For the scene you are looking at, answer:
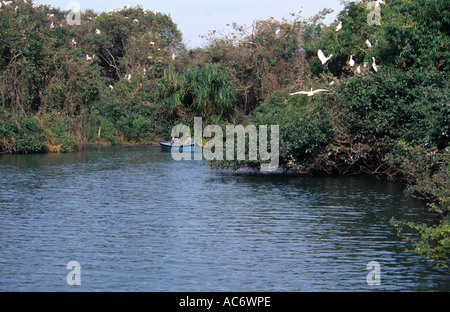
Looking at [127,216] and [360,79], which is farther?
[360,79]

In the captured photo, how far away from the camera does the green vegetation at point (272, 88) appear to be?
672 inches

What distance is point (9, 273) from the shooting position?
8.93 meters

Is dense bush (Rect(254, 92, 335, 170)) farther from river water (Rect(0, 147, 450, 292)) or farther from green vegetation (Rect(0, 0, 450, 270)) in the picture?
river water (Rect(0, 147, 450, 292))

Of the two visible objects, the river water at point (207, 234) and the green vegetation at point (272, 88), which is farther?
the green vegetation at point (272, 88)

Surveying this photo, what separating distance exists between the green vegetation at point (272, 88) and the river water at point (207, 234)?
2.43 feet

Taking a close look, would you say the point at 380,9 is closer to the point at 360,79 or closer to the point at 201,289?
the point at 360,79

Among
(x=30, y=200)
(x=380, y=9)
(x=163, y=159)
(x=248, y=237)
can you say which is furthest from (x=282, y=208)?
(x=163, y=159)

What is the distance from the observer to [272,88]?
3728cm

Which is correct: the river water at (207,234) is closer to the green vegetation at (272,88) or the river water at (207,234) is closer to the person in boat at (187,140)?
the green vegetation at (272,88)

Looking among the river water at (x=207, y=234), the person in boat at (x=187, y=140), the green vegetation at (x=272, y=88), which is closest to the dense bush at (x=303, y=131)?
the green vegetation at (x=272, y=88)

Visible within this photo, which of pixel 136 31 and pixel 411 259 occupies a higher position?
pixel 136 31
